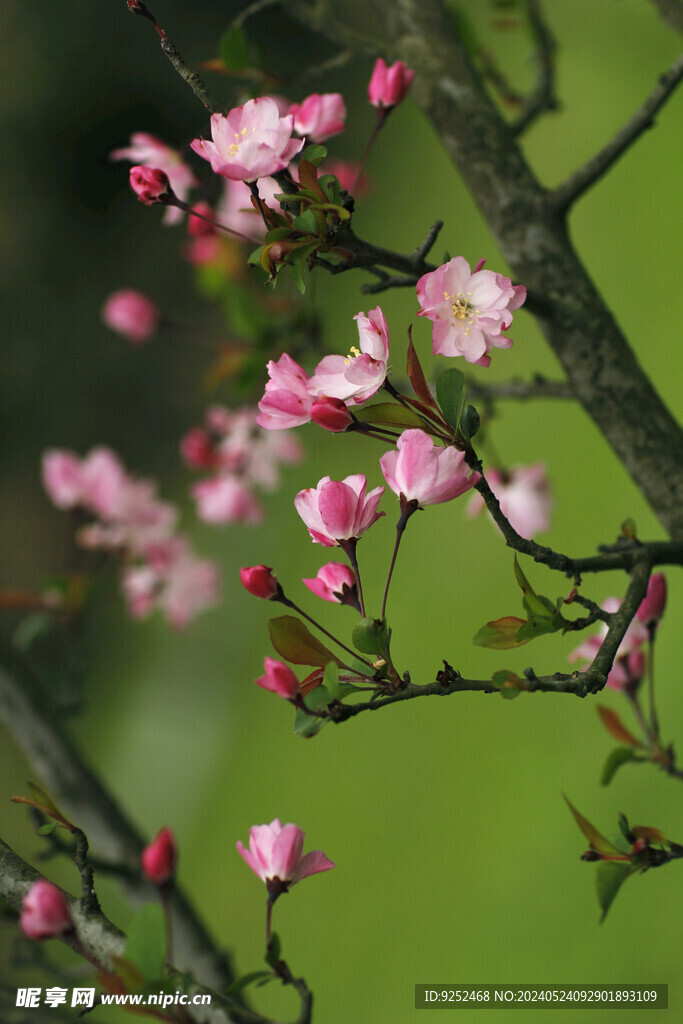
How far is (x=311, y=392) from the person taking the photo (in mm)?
436

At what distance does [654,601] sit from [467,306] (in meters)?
0.27

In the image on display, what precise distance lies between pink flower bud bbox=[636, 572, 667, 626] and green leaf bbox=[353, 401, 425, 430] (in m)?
0.26

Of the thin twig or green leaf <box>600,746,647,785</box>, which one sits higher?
the thin twig

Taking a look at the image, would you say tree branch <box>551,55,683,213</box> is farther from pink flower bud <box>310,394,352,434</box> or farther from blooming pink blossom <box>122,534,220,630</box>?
blooming pink blossom <box>122,534,220,630</box>

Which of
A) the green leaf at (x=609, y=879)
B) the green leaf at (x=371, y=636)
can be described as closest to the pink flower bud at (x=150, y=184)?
the green leaf at (x=371, y=636)

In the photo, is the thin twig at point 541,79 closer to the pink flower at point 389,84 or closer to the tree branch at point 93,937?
the pink flower at point 389,84

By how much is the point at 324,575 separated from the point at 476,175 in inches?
15.1

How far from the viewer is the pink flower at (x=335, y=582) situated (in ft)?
1.52

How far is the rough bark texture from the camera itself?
0.62 m

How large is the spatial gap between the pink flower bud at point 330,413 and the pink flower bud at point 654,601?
289 mm

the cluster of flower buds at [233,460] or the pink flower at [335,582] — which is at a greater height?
the cluster of flower buds at [233,460]

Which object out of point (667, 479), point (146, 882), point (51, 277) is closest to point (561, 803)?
point (146, 882)

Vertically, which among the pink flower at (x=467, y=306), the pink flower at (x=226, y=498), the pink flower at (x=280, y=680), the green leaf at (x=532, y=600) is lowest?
the pink flower at (x=280, y=680)

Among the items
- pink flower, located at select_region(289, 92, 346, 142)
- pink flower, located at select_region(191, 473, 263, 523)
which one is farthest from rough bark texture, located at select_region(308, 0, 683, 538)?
pink flower, located at select_region(191, 473, 263, 523)
